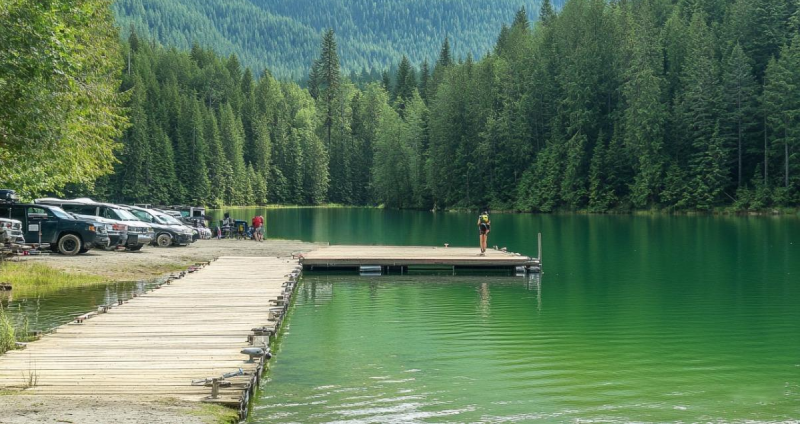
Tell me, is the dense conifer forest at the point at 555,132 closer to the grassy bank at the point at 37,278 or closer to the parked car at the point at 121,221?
the parked car at the point at 121,221

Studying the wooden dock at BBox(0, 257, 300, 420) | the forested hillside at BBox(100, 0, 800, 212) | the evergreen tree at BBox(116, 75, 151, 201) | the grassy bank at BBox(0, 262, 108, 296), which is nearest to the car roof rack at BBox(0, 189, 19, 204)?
the grassy bank at BBox(0, 262, 108, 296)

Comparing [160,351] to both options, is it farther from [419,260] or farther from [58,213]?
[58,213]

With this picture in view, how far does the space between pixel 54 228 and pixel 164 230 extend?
9888 mm

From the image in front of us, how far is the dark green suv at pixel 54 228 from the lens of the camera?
3303cm

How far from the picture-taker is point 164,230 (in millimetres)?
43656

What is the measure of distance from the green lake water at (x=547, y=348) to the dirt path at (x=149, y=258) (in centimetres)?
585

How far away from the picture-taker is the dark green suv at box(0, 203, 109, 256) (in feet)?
108

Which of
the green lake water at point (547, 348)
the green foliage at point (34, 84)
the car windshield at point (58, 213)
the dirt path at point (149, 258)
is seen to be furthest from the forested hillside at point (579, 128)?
the green foliage at point (34, 84)

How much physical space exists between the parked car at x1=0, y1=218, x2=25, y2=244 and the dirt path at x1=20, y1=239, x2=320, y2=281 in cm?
96

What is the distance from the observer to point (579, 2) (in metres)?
117

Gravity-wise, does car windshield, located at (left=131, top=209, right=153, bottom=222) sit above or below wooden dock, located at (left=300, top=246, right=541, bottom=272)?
above

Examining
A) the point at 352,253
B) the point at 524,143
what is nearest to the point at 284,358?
the point at 352,253

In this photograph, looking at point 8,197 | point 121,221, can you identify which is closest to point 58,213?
point 8,197

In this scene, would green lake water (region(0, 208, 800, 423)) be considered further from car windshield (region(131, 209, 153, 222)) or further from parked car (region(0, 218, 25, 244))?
car windshield (region(131, 209, 153, 222))
